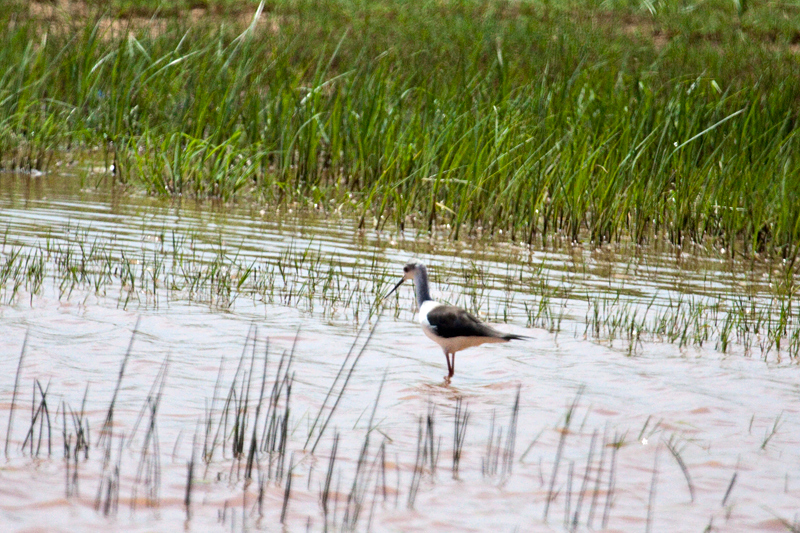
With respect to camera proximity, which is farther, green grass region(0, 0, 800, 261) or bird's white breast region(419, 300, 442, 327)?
green grass region(0, 0, 800, 261)

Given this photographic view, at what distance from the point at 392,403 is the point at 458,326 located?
27.3 inches

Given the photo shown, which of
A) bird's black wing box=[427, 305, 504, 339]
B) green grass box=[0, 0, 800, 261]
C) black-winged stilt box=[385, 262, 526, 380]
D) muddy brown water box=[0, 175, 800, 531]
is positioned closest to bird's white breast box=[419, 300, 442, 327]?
black-winged stilt box=[385, 262, 526, 380]

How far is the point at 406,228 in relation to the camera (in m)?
10.0

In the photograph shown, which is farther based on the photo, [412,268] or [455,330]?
[412,268]

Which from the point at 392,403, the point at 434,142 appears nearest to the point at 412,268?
the point at 392,403

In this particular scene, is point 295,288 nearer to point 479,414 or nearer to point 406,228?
point 479,414

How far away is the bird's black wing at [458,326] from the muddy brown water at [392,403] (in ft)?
0.93

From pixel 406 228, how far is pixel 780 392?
5.26 m

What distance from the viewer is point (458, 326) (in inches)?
211

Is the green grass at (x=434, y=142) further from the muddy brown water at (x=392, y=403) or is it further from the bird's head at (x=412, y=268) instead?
the bird's head at (x=412, y=268)

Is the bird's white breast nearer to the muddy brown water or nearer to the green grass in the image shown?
the muddy brown water

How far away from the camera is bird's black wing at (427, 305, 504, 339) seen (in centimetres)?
535

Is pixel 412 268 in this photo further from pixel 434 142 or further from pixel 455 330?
pixel 434 142

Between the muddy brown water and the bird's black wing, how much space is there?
0.28 metres
